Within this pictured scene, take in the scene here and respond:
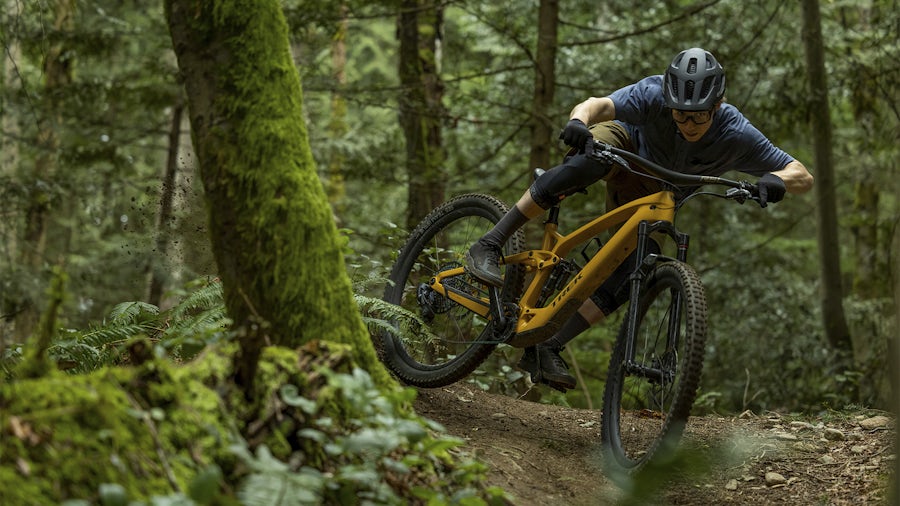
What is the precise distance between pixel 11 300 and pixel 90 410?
11.0 m

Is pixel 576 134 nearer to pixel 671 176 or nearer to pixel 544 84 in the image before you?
pixel 671 176

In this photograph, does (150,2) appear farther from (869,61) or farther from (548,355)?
(548,355)

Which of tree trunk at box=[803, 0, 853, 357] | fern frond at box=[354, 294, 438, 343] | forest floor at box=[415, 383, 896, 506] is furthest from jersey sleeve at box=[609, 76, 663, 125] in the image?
tree trunk at box=[803, 0, 853, 357]

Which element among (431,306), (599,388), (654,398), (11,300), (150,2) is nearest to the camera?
(654,398)

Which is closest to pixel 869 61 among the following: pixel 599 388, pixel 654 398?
pixel 599 388

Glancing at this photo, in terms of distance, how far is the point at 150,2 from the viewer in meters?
19.9

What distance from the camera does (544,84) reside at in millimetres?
9656

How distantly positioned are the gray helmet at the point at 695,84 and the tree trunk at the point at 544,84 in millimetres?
4299

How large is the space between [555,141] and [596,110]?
503 centimetres

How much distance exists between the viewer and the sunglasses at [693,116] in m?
5.09

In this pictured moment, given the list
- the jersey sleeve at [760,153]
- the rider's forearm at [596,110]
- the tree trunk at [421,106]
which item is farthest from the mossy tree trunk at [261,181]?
the tree trunk at [421,106]

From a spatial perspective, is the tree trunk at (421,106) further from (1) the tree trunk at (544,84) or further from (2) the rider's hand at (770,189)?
(2) the rider's hand at (770,189)

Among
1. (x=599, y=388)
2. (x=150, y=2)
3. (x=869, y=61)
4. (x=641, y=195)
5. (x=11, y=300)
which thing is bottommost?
(x=599, y=388)

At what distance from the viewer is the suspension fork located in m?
4.98
